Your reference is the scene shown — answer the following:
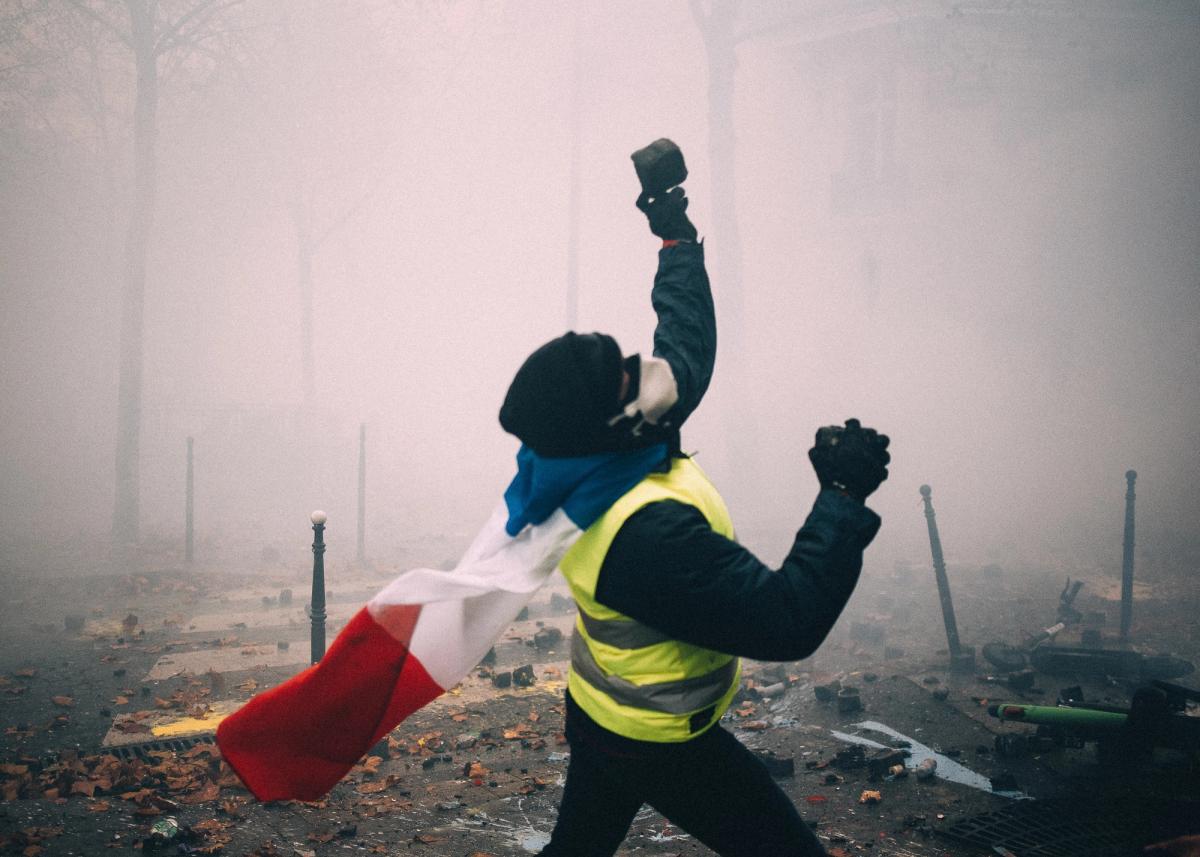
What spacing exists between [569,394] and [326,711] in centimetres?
112

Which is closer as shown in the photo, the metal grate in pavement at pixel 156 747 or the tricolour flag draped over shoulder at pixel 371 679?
the tricolour flag draped over shoulder at pixel 371 679

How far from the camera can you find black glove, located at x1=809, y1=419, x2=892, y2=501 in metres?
1.77

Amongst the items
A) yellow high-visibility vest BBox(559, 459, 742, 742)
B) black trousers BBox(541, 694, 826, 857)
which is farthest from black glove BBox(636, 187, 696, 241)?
black trousers BBox(541, 694, 826, 857)

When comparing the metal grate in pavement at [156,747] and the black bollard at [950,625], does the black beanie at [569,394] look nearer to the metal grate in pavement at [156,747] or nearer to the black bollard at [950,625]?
the metal grate in pavement at [156,747]

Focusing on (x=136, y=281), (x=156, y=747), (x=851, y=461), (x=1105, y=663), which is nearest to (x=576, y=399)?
(x=851, y=461)

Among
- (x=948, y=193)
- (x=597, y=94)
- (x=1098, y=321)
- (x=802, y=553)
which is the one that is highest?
(x=597, y=94)

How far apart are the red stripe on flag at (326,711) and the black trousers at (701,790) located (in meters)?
0.49

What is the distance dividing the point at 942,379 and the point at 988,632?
1404 centimetres

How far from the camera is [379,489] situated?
18.2m

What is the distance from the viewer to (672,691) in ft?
6.14

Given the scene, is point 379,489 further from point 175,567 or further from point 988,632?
point 988,632

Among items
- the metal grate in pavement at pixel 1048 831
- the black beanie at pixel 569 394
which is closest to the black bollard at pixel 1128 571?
the metal grate in pavement at pixel 1048 831

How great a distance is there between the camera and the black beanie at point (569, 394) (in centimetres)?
167

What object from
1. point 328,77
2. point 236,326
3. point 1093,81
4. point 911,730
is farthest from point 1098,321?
point 236,326
